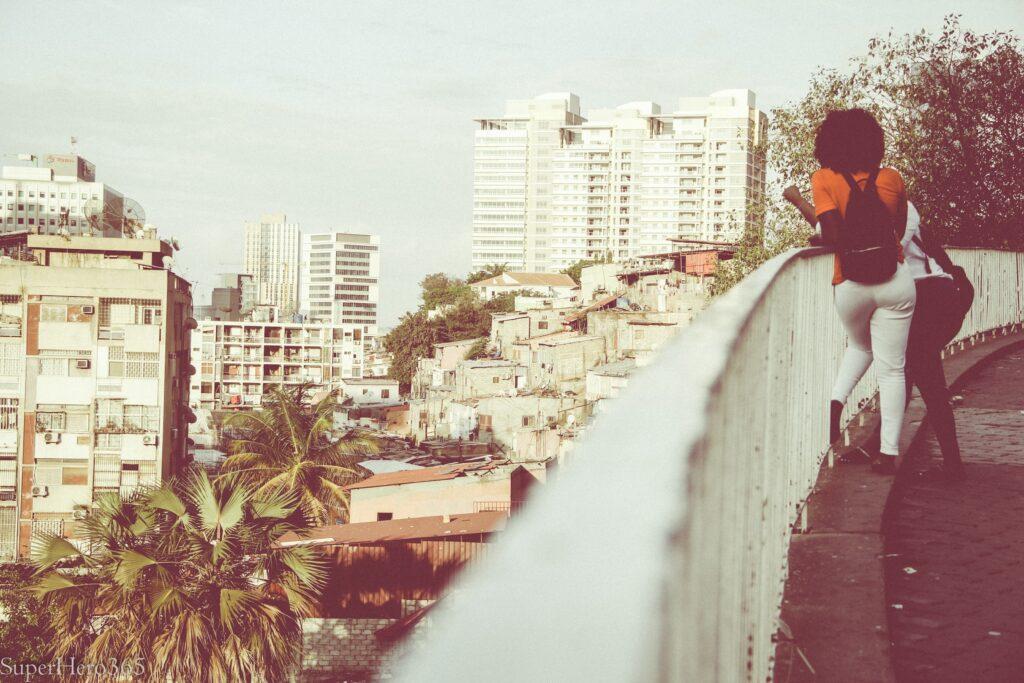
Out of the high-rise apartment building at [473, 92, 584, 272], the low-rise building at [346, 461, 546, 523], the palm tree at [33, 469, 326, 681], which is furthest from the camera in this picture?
the high-rise apartment building at [473, 92, 584, 272]

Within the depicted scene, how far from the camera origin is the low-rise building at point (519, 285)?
93750 mm

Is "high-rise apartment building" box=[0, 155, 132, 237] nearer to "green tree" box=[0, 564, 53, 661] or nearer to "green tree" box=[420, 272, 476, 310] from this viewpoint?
"green tree" box=[420, 272, 476, 310]

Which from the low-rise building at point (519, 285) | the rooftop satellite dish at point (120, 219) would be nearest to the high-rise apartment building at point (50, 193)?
the low-rise building at point (519, 285)

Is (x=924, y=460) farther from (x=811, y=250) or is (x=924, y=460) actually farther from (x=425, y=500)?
(x=425, y=500)

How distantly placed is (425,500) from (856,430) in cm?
2182

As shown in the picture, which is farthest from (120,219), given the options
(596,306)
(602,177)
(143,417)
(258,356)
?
(602,177)

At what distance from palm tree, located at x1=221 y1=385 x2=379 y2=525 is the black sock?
21.3 metres

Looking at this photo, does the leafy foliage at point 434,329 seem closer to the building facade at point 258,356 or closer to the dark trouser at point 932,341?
the building facade at point 258,356

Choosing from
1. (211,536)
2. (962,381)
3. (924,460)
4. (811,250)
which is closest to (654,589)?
(811,250)

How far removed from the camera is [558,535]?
3.36 feet

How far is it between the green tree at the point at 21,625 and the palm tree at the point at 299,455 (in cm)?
549

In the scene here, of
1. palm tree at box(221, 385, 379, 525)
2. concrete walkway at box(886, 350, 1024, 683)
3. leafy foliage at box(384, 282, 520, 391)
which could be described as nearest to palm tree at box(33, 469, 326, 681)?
concrete walkway at box(886, 350, 1024, 683)

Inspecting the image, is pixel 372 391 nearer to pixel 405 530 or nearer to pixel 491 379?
pixel 491 379

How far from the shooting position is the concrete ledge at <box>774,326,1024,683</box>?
9.50ft
